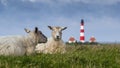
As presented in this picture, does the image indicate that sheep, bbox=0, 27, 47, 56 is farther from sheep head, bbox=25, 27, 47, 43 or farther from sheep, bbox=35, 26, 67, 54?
sheep, bbox=35, 26, 67, 54

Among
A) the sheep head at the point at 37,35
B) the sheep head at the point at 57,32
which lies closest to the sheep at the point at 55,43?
the sheep head at the point at 57,32

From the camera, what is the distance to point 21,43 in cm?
1747

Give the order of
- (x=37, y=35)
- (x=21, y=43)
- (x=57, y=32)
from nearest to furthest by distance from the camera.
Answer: (x=21, y=43), (x=37, y=35), (x=57, y=32)

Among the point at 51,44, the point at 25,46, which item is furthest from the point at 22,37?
the point at 51,44

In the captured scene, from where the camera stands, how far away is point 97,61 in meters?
12.9

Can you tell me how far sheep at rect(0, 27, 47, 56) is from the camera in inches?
654

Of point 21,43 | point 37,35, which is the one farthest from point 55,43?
point 21,43

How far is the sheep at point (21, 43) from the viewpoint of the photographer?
654 inches

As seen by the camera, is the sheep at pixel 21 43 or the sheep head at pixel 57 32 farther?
the sheep head at pixel 57 32

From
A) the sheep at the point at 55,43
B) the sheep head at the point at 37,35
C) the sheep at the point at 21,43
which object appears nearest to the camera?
the sheep at the point at 21,43

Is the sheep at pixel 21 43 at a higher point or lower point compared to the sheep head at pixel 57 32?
lower

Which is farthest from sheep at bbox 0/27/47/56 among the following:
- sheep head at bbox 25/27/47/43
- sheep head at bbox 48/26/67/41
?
sheep head at bbox 48/26/67/41

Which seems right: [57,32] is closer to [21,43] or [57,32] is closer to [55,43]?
[55,43]

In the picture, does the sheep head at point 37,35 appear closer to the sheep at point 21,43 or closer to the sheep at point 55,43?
the sheep at point 21,43
